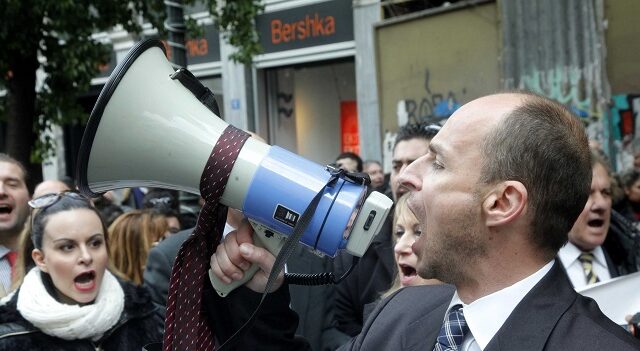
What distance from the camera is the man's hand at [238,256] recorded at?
2.06m

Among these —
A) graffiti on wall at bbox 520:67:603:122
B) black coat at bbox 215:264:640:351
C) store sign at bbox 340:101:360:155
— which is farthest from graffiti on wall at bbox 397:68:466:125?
black coat at bbox 215:264:640:351

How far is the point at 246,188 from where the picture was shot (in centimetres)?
197

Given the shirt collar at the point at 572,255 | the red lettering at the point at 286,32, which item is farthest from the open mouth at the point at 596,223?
A: the red lettering at the point at 286,32

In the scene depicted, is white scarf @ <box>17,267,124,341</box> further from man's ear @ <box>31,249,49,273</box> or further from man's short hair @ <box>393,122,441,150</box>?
man's short hair @ <box>393,122,441,150</box>

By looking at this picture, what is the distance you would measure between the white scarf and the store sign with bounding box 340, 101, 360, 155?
9372 millimetres

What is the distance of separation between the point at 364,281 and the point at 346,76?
29.7ft

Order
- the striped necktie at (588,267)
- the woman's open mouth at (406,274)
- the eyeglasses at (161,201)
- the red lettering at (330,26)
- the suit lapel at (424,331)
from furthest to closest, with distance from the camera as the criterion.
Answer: the red lettering at (330,26) → the eyeglasses at (161,201) → the striped necktie at (588,267) → the woman's open mouth at (406,274) → the suit lapel at (424,331)

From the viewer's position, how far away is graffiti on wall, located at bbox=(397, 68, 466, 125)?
1012cm

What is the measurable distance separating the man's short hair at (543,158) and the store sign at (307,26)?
1036 centimetres

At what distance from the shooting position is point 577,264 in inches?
155

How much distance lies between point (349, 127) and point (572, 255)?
8.97m

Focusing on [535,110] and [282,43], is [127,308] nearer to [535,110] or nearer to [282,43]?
[535,110]

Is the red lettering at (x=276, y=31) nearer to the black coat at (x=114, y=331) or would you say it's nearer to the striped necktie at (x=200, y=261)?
the black coat at (x=114, y=331)

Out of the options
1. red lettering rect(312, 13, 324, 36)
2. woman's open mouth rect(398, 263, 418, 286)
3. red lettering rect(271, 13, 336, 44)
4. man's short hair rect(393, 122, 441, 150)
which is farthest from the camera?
red lettering rect(312, 13, 324, 36)
